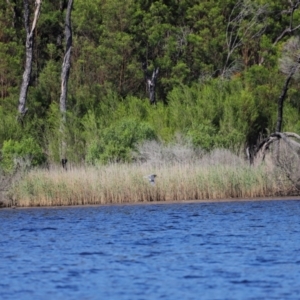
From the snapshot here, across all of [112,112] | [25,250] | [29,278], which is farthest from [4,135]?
[29,278]

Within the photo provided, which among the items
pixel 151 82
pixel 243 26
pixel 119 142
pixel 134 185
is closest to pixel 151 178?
pixel 134 185

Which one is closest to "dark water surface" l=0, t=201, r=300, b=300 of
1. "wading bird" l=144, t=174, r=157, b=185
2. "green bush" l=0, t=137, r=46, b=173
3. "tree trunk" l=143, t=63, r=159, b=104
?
"wading bird" l=144, t=174, r=157, b=185

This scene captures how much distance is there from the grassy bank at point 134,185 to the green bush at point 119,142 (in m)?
3.78

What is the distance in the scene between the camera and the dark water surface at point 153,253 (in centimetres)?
1548

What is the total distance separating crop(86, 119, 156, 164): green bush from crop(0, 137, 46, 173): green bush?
188 centimetres

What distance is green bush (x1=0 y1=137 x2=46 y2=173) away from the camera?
3409cm

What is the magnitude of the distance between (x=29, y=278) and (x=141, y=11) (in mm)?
30970

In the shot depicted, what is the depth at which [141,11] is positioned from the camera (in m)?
46.6

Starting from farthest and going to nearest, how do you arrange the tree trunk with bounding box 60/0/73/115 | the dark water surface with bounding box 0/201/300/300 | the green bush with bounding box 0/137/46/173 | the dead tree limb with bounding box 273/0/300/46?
the dead tree limb with bounding box 273/0/300/46 < the tree trunk with bounding box 60/0/73/115 < the green bush with bounding box 0/137/46/173 < the dark water surface with bounding box 0/201/300/300

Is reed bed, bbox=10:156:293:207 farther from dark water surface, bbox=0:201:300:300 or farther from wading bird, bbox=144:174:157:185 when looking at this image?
dark water surface, bbox=0:201:300:300

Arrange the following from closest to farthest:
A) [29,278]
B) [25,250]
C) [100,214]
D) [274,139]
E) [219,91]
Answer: [29,278]
[25,250]
[100,214]
[274,139]
[219,91]

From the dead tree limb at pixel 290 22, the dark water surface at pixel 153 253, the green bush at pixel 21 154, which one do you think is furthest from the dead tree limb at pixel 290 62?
the green bush at pixel 21 154

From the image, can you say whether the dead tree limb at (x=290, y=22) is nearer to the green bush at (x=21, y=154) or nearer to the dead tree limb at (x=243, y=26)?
the dead tree limb at (x=243, y=26)

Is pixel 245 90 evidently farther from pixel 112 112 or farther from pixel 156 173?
pixel 156 173
